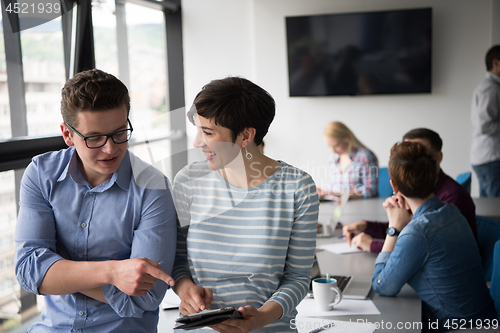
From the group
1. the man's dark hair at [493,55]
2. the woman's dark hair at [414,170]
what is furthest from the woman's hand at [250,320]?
the man's dark hair at [493,55]

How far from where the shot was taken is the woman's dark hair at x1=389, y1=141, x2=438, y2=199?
1.77 metres

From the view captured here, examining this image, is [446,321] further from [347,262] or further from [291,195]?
[291,195]

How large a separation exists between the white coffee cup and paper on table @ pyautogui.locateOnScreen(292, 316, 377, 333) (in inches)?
3.0

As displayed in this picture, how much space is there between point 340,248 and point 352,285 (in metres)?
0.51

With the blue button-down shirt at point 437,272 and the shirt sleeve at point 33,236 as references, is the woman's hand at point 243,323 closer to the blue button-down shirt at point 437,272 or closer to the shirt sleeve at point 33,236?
the shirt sleeve at point 33,236

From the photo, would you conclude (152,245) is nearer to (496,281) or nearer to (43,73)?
(496,281)

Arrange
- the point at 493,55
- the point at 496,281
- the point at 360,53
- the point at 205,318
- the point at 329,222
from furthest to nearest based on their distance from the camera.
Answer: the point at 360,53 → the point at 493,55 → the point at 329,222 → the point at 496,281 → the point at 205,318

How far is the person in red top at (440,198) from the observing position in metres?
2.13

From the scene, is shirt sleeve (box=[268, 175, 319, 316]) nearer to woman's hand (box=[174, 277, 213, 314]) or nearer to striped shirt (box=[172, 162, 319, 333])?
striped shirt (box=[172, 162, 319, 333])

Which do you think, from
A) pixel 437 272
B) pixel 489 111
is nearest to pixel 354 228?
pixel 437 272

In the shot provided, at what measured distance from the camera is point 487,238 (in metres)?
2.21

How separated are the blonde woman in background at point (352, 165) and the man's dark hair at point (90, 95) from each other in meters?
2.34

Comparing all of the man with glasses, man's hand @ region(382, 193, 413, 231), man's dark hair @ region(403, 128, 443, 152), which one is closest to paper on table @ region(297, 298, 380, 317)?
man's hand @ region(382, 193, 413, 231)

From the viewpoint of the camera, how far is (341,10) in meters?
4.77
